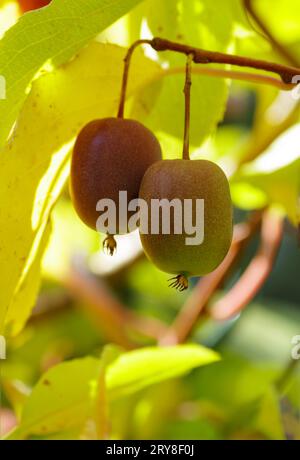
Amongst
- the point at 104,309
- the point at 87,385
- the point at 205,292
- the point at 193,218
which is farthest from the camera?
the point at 104,309

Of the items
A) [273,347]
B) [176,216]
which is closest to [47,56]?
[176,216]

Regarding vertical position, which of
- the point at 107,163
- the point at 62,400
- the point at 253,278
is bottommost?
the point at 62,400

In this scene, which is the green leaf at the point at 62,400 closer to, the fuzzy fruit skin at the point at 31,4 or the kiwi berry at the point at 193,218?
the kiwi berry at the point at 193,218

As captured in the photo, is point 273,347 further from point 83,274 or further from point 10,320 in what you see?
point 10,320

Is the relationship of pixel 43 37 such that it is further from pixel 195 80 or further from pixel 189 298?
pixel 189 298

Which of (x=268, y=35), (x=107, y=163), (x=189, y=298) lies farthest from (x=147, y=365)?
(x=189, y=298)

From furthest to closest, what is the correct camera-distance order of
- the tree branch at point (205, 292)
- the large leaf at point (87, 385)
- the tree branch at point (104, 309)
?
1. the tree branch at point (104, 309)
2. the tree branch at point (205, 292)
3. the large leaf at point (87, 385)

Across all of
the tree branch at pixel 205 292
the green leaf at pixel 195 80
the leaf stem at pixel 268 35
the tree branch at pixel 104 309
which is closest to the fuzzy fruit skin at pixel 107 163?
the green leaf at pixel 195 80
